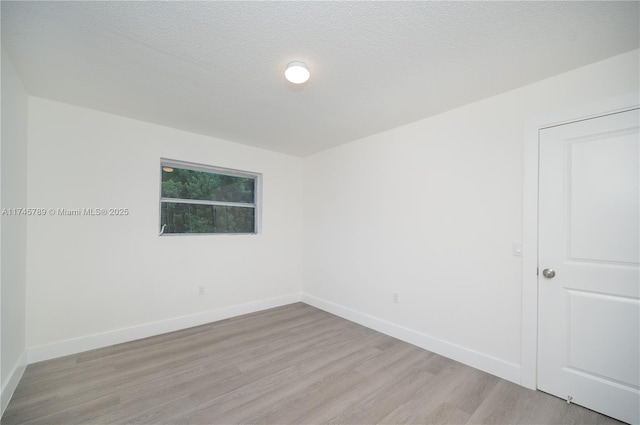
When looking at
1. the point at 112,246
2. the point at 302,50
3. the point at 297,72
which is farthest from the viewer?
the point at 112,246

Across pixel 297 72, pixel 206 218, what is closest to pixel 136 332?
pixel 206 218

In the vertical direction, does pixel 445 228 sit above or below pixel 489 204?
below

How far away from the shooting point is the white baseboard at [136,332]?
2.62 meters

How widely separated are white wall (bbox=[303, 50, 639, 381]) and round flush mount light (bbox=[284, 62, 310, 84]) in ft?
5.33

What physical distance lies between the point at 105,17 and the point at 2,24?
68 cm

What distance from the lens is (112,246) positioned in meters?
2.99

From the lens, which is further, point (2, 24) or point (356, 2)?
point (2, 24)

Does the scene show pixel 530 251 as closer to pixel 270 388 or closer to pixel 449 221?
pixel 449 221

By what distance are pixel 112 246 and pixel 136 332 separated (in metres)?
1.01

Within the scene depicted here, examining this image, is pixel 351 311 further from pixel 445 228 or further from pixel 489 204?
pixel 489 204

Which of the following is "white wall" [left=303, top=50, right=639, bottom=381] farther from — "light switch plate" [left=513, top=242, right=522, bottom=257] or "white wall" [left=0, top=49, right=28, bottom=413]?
"white wall" [left=0, top=49, right=28, bottom=413]

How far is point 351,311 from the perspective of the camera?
3.79 metres

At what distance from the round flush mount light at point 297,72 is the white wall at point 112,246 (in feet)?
6.89

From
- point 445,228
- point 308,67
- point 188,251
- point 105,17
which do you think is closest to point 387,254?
point 445,228
